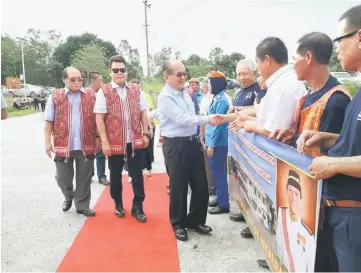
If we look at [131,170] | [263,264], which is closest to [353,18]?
[263,264]

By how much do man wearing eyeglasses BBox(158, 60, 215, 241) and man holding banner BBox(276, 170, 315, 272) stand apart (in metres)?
1.49

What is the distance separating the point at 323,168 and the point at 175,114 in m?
1.94

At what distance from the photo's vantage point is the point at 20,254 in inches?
120

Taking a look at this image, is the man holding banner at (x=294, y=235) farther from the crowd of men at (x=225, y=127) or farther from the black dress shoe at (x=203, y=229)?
the black dress shoe at (x=203, y=229)

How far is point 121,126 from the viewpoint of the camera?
148 inches

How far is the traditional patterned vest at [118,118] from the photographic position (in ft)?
12.2

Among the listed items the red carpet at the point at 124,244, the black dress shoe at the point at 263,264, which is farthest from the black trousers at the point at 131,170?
the black dress shoe at the point at 263,264

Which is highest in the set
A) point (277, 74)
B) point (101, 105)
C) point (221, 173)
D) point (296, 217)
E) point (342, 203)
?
point (277, 74)

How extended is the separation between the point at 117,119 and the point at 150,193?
1594mm

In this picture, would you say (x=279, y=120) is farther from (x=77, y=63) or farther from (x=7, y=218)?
(x=77, y=63)

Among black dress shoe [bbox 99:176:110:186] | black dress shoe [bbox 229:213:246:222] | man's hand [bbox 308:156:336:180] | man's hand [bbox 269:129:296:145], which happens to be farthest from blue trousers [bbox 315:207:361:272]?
black dress shoe [bbox 99:176:110:186]

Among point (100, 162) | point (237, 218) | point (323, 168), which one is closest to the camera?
point (323, 168)

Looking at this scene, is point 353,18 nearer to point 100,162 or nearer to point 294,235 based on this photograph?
point 294,235

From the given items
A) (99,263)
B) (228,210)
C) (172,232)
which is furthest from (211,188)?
(99,263)
